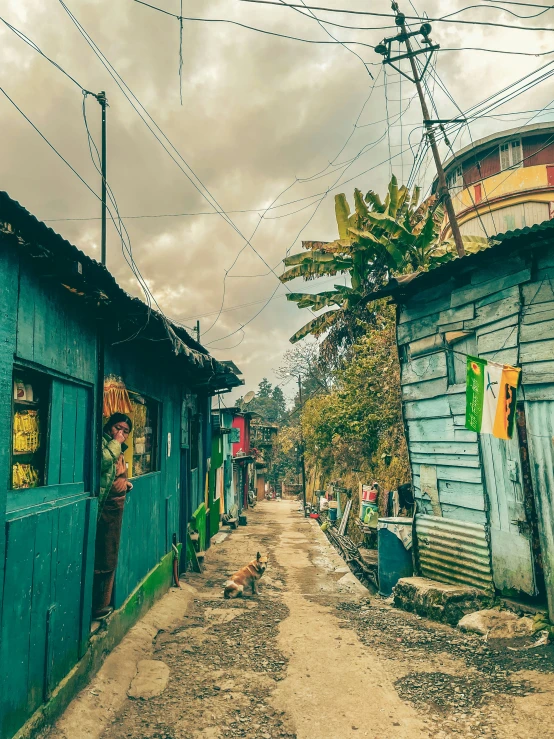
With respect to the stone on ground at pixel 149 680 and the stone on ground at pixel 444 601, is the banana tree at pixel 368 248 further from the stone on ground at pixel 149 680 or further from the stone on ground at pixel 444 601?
the stone on ground at pixel 149 680

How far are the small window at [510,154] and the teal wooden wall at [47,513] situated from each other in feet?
64.4

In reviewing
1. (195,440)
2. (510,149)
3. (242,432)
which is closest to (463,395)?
(195,440)

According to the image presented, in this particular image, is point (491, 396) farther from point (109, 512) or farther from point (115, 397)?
point (109, 512)

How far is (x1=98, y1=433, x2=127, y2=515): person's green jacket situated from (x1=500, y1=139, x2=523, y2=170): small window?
19495mm

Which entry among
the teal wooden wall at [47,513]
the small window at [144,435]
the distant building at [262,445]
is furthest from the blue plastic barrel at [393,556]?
the distant building at [262,445]

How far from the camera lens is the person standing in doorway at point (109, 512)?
16.8 feet

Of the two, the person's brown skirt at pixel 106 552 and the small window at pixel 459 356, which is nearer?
the person's brown skirt at pixel 106 552

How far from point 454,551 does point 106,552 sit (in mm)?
5093

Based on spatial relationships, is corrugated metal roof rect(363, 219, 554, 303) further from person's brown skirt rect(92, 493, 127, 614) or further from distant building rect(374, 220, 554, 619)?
person's brown skirt rect(92, 493, 127, 614)

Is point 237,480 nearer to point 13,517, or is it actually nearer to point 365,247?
point 365,247

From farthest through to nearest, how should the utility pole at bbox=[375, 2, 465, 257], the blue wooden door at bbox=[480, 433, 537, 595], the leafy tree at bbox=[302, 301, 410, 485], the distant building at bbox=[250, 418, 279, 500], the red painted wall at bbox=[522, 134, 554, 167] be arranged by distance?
1. the distant building at bbox=[250, 418, 279, 500]
2. the red painted wall at bbox=[522, 134, 554, 167]
3. the leafy tree at bbox=[302, 301, 410, 485]
4. the utility pole at bbox=[375, 2, 465, 257]
5. the blue wooden door at bbox=[480, 433, 537, 595]

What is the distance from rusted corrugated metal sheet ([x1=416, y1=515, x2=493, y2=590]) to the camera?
6.97m

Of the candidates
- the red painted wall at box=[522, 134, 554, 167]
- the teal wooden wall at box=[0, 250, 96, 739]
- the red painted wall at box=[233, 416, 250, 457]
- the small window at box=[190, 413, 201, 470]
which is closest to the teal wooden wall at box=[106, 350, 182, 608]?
the teal wooden wall at box=[0, 250, 96, 739]

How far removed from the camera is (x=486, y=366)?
597 cm
